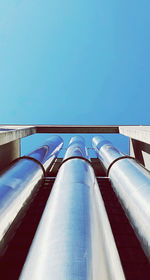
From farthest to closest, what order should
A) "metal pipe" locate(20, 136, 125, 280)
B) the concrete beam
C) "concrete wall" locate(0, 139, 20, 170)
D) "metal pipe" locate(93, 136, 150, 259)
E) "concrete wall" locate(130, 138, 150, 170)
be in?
the concrete beam < "concrete wall" locate(130, 138, 150, 170) < "concrete wall" locate(0, 139, 20, 170) < "metal pipe" locate(93, 136, 150, 259) < "metal pipe" locate(20, 136, 125, 280)

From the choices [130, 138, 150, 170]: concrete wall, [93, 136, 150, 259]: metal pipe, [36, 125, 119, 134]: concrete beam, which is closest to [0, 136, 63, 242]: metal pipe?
[93, 136, 150, 259]: metal pipe

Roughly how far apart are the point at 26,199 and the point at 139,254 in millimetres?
1522

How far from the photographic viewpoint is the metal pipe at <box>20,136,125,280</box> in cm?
129

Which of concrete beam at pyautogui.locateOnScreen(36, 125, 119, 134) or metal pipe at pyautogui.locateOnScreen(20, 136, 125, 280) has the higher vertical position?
concrete beam at pyautogui.locateOnScreen(36, 125, 119, 134)

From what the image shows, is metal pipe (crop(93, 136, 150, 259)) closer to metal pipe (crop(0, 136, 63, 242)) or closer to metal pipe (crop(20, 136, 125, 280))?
metal pipe (crop(20, 136, 125, 280))

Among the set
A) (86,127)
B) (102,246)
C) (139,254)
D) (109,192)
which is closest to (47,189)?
(109,192)

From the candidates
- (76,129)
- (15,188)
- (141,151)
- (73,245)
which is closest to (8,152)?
(76,129)

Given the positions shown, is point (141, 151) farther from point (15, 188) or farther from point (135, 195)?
point (15, 188)

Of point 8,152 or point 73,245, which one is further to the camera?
point 8,152

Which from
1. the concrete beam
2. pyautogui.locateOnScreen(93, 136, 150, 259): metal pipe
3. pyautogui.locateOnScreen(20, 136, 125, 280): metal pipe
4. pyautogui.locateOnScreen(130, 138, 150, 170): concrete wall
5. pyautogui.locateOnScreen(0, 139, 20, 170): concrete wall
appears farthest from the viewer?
the concrete beam

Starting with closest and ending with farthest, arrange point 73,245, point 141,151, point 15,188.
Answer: point 73,245, point 15,188, point 141,151

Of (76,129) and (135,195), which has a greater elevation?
(76,129)

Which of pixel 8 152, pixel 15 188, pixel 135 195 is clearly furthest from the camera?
pixel 8 152

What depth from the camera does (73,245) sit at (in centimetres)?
146
